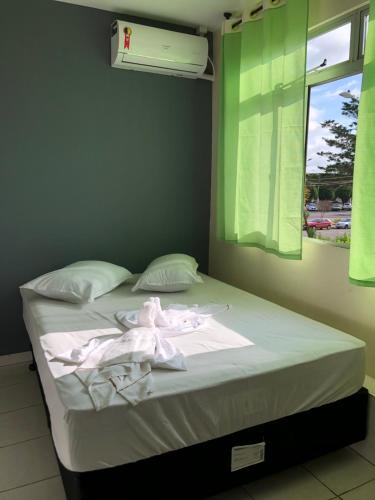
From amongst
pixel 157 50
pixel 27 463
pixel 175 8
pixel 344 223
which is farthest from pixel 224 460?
pixel 175 8

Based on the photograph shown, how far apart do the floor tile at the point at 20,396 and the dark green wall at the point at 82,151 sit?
0.41 m

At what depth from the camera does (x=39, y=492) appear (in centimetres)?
170

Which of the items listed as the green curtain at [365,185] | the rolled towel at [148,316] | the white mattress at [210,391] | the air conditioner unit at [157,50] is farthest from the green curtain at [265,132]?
the rolled towel at [148,316]

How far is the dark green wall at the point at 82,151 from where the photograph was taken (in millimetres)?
2770

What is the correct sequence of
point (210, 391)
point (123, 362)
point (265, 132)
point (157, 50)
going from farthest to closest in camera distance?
point (157, 50) < point (265, 132) < point (123, 362) < point (210, 391)

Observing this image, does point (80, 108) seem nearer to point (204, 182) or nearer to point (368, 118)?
point (204, 182)

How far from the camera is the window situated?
2207mm

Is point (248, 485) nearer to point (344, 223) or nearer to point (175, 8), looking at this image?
point (344, 223)

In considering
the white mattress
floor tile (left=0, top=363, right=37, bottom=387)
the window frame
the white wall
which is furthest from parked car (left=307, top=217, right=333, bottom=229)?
floor tile (left=0, top=363, right=37, bottom=387)

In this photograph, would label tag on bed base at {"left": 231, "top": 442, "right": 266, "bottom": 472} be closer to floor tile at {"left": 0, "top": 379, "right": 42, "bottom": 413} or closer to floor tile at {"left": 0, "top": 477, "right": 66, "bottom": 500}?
floor tile at {"left": 0, "top": 477, "right": 66, "bottom": 500}

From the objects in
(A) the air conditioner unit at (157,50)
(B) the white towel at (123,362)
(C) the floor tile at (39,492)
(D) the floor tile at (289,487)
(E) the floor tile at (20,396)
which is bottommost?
(C) the floor tile at (39,492)

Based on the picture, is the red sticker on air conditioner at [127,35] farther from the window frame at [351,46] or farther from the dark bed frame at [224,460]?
the dark bed frame at [224,460]

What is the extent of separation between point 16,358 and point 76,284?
947 mm

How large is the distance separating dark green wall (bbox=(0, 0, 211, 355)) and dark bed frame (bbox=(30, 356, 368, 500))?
1760mm
